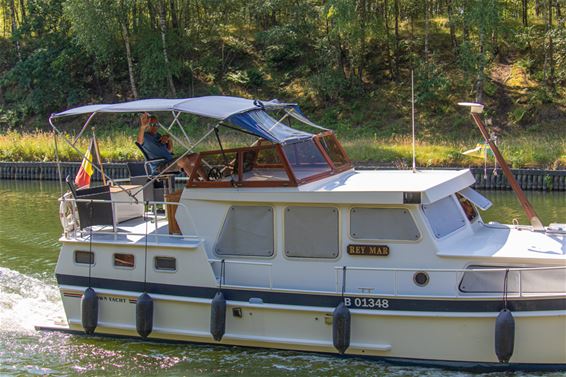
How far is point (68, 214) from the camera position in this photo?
40.9 ft

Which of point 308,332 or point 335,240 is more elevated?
point 335,240

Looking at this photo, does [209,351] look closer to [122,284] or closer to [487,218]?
[122,284]

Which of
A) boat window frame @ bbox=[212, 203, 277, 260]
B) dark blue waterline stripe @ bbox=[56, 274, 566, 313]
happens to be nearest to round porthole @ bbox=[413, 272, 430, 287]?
dark blue waterline stripe @ bbox=[56, 274, 566, 313]

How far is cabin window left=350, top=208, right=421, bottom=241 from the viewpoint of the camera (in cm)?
1035

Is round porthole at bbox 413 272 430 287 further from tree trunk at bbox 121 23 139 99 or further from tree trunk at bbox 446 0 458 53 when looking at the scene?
tree trunk at bbox 121 23 139 99

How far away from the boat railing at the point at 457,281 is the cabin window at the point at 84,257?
4.03 meters

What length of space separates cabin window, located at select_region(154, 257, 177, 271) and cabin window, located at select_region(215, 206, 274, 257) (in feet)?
2.25

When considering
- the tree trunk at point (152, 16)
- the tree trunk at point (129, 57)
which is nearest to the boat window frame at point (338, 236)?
the tree trunk at point (129, 57)

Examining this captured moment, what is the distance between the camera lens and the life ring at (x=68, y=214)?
12.0 m

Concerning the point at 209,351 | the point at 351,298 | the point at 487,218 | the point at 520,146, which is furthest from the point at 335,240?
the point at 520,146

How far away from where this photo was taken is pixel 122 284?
1157 centimetres

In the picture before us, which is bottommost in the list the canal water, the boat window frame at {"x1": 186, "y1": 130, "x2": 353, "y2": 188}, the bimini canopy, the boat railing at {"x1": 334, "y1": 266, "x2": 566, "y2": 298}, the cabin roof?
the canal water

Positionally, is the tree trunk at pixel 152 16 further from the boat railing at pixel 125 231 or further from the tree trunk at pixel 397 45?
the boat railing at pixel 125 231

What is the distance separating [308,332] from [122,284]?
10.2 ft
